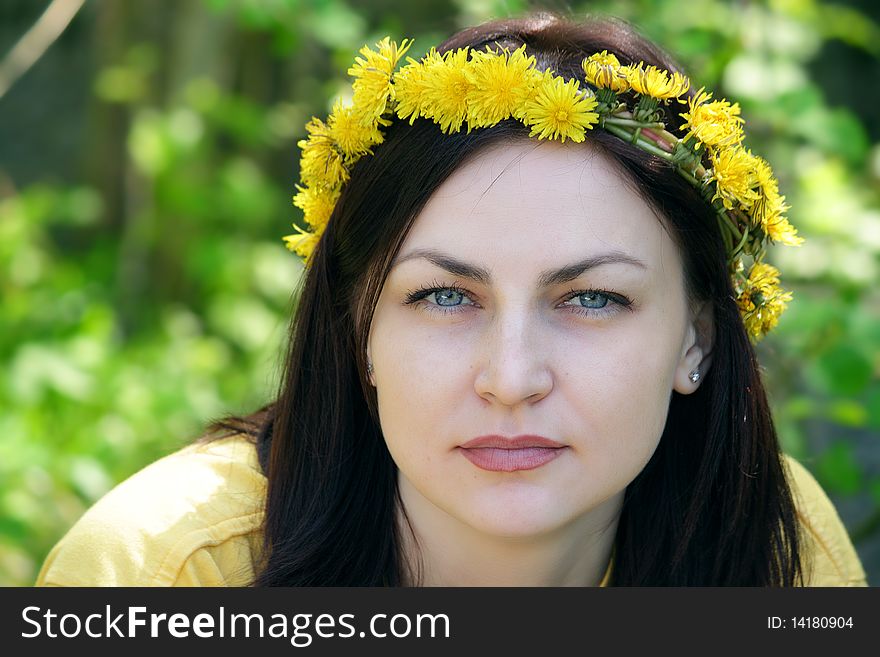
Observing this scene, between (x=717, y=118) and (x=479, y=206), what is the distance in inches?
19.5

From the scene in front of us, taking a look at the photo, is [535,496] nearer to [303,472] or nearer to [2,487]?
[303,472]

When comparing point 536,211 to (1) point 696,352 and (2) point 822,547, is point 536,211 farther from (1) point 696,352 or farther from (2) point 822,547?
(2) point 822,547

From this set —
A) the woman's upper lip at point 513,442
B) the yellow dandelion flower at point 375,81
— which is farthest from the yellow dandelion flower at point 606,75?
the woman's upper lip at point 513,442

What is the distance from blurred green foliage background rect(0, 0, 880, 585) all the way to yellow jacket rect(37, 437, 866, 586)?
2.67 ft

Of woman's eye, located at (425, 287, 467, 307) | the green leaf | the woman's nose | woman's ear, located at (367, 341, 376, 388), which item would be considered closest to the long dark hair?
woman's ear, located at (367, 341, 376, 388)

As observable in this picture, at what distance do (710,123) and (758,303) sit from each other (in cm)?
40

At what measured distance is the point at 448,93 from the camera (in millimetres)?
1903

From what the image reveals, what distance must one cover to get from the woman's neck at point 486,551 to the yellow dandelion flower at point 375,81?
75 cm

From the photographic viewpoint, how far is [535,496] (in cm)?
189

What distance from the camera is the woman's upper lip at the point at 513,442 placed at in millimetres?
1845

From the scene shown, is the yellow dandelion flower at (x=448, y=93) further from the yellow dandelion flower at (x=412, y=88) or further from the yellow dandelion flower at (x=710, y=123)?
the yellow dandelion flower at (x=710, y=123)

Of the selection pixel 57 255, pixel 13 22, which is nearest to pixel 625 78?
pixel 57 255

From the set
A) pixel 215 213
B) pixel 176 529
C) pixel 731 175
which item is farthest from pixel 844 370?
pixel 215 213

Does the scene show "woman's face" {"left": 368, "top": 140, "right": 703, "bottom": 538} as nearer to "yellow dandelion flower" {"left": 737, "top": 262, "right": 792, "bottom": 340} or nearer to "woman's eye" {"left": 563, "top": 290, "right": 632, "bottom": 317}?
"woman's eye" {"left": 563, "top": 290, "right": 632, "bottom": 317}
